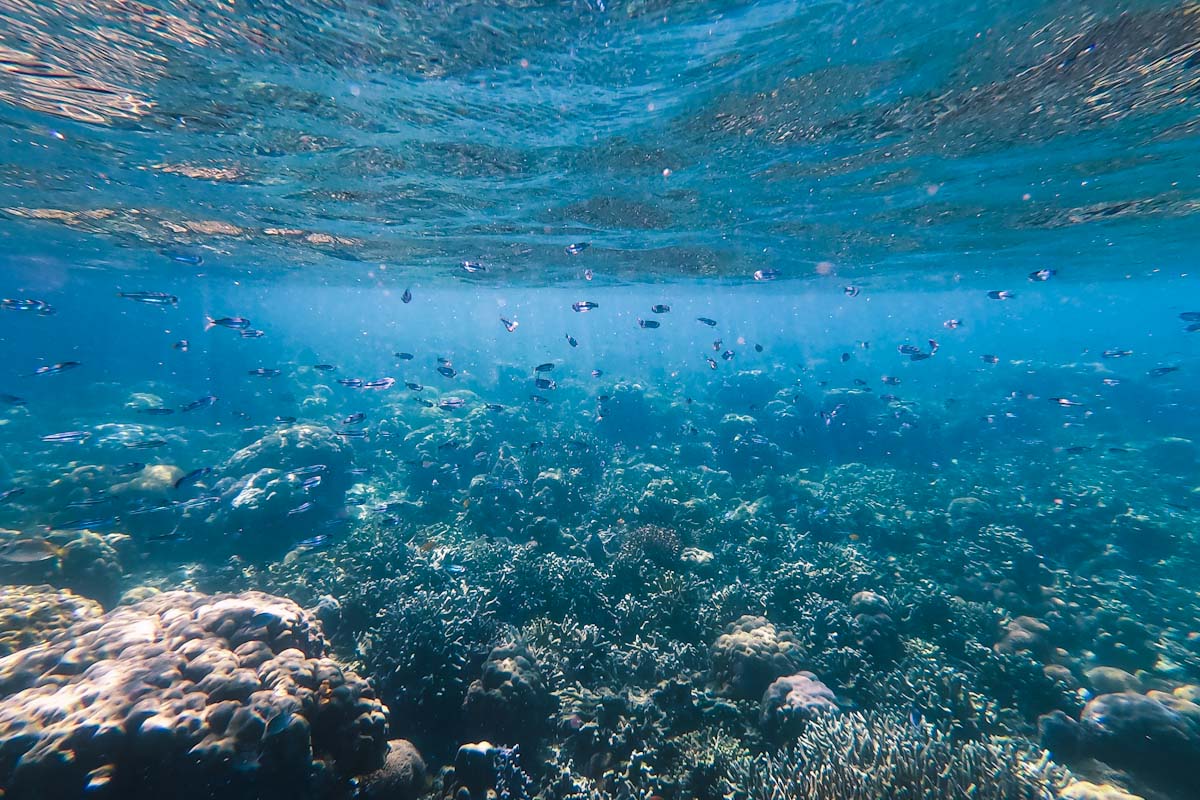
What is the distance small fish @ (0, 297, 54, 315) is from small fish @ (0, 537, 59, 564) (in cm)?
521

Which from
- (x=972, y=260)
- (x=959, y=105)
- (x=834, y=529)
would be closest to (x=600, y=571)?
(x=834, y=529)

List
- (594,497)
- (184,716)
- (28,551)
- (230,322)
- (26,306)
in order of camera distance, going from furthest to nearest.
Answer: (594,497)
(26,306)
(230,322)
(28,551)
(184,716)

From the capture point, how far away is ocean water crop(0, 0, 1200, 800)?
588cm

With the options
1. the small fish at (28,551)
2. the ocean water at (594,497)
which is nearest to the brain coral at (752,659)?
the ocean water at (594,497)

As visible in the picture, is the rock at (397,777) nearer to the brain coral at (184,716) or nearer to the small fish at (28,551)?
the brain coral at (184,716)

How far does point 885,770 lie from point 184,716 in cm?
727

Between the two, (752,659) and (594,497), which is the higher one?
(752,659)

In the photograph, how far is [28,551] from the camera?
10.1 metres

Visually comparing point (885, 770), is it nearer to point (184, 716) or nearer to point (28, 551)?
point (184, 716)

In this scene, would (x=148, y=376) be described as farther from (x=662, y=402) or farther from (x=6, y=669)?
(x=6, y=669)

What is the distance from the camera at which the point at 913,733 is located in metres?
6.29

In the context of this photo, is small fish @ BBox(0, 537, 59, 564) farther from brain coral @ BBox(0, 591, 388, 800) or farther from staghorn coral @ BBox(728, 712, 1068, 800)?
staghorn coral @ BBox(728, 712, 1068, 800)

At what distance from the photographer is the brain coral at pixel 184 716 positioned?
13.9 ft

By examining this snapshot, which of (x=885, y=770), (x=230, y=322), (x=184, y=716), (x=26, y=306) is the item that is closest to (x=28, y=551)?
(x=26, y=306)
